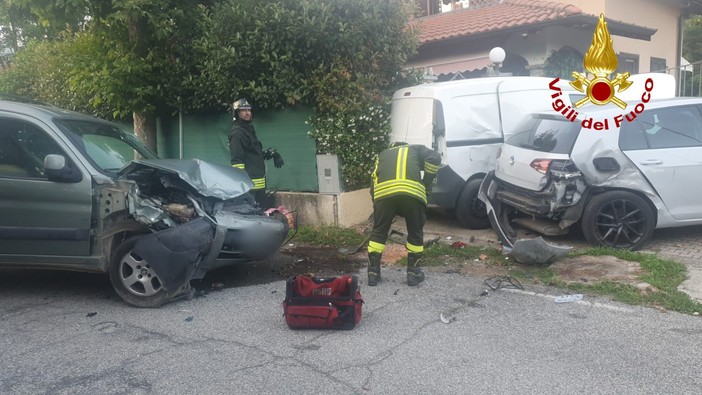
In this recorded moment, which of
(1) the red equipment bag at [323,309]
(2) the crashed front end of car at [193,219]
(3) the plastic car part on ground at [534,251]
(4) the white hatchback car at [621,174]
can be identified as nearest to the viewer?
(1) the red equipment bag at [323,309]

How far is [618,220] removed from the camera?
6.75 meters

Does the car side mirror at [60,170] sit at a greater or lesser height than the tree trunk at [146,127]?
lesser

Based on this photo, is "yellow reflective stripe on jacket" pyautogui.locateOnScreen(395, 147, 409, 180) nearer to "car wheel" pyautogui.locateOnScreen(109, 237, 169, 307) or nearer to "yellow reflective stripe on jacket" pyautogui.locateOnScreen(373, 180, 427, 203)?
"yellow reflective stripe on jacket" pyautogui.locateOnScreen(373, 180, 427, 203)

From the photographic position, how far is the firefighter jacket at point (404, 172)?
228 inches

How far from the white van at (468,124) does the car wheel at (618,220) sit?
5.54 ft

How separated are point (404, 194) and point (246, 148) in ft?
9.45

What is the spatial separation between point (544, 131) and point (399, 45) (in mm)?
2577

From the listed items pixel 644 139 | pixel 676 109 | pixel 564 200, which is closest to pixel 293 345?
pixel 564 200

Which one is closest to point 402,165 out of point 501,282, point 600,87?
point 501,282

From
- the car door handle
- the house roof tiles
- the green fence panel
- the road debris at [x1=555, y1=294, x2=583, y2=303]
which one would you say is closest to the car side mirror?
the green fence panel

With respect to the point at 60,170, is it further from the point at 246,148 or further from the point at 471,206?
the point at 471,206

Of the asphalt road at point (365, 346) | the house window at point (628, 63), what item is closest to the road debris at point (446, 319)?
the asphalt road at point (365, 346)

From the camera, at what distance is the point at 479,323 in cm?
494

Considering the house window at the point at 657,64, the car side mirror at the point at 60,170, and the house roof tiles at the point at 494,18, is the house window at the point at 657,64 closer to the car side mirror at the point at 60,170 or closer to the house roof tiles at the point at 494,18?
the house roof tiles at the point at 494,18
